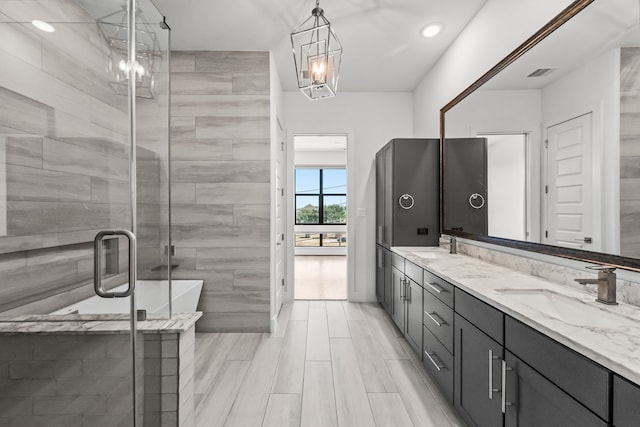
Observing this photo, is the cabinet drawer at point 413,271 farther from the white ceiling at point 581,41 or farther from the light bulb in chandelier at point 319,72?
→ the light bulb in chandelier at point 319,72

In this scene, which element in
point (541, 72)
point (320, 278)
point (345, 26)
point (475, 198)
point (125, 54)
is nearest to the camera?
point (125, 54)

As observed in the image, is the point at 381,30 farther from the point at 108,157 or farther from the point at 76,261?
the point at 76,261

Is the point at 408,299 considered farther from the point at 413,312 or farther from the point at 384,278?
the point at 384,278

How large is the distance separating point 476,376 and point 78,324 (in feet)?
5.59

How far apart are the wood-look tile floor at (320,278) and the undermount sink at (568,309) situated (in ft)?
10.7

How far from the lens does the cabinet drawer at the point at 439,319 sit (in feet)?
6.71

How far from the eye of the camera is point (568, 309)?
1.50 metres

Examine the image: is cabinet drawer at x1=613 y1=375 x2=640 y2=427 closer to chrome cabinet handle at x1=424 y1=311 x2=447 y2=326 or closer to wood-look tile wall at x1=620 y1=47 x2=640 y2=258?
wood-look tile wall at x1=620 y1=47 x2=640 y2=258

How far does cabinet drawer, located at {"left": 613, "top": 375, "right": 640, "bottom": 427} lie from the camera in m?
0.84

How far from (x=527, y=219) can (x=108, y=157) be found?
2253 millimetres

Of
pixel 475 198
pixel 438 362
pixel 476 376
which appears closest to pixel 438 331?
pixel 438 362

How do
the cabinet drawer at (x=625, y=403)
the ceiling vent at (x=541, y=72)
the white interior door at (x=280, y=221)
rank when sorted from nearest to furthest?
the cabinet drawer at (x=625, y=403), the ceiling vent at (x=541, y=72), the white interior door at (x=280, y=221)

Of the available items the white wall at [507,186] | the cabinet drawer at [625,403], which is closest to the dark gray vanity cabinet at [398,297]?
the white wall at [507,186]

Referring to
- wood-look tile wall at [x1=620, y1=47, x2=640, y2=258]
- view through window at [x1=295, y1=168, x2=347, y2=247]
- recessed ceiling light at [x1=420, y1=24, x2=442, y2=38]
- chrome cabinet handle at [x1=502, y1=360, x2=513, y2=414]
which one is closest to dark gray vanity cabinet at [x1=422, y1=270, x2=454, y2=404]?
chrome cabinet handle at [x1=502, y1=360, x2=513, y2=414]
